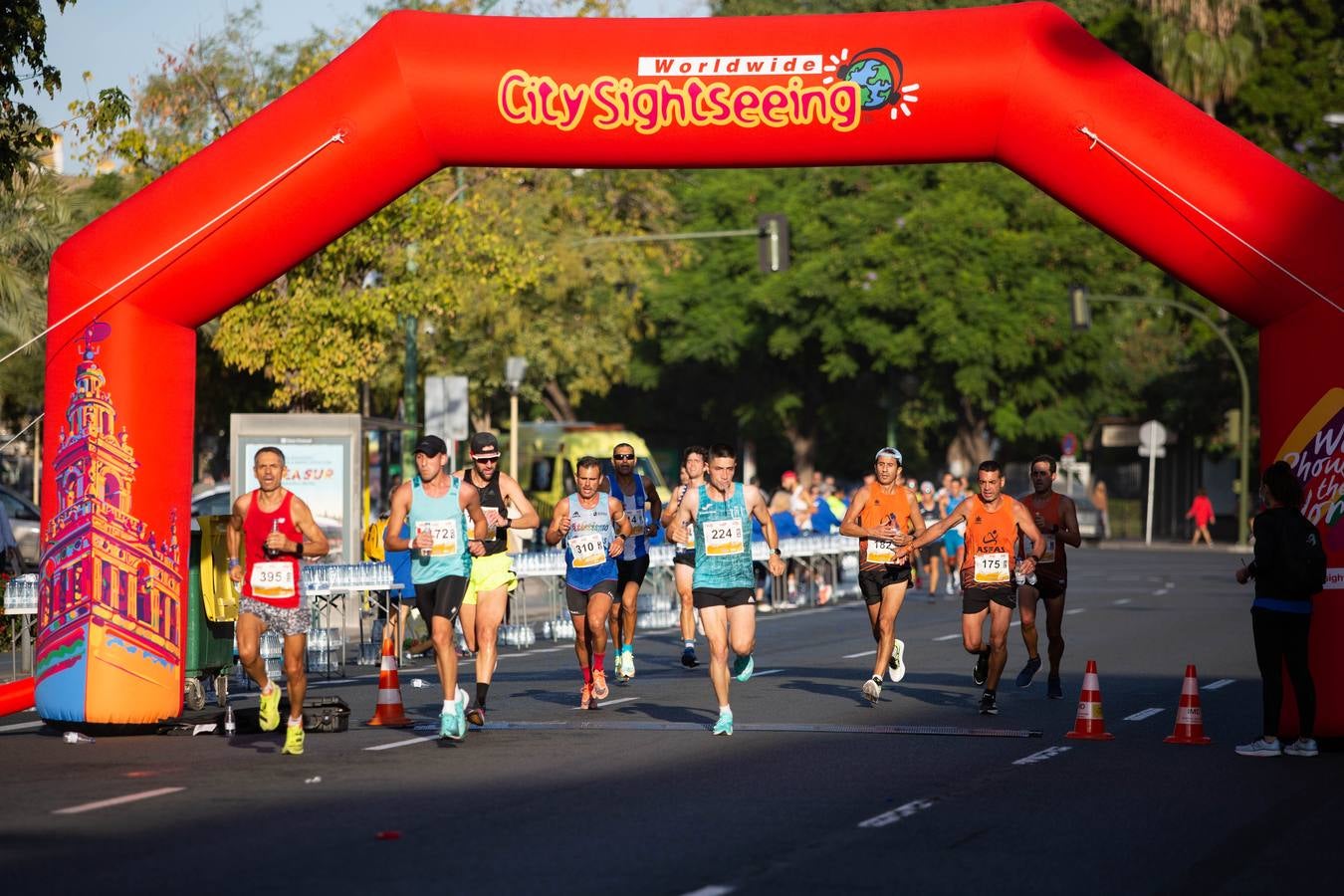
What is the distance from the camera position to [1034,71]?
543 inches

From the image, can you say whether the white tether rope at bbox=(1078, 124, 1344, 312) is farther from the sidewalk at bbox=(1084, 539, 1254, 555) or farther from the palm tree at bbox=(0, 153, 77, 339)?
the sidewalk at bbox=(1084, 539, 1254, 555)

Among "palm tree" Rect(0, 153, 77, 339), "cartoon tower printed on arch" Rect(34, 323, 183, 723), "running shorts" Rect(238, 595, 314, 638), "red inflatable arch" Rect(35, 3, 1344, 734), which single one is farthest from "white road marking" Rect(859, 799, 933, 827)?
"palm tree" Rect(0, 153, 77, 339)

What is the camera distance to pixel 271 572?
13.0 metres

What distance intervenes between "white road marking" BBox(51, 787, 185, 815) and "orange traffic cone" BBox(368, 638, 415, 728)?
10.8 feet

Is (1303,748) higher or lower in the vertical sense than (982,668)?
lower

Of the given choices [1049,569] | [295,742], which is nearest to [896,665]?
[1049,569]

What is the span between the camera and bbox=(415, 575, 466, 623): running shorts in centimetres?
1354

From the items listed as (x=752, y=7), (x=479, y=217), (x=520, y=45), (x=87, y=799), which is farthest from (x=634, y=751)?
(x=752, y=7)

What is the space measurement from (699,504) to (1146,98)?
388 cm

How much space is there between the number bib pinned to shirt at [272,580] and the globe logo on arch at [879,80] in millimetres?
4773

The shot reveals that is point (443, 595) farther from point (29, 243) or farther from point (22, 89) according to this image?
point (29, 243)

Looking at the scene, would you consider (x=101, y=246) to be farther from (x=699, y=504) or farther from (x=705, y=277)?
(x=705, y=277)

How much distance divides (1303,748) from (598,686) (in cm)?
543

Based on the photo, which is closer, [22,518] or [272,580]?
[272,580]
